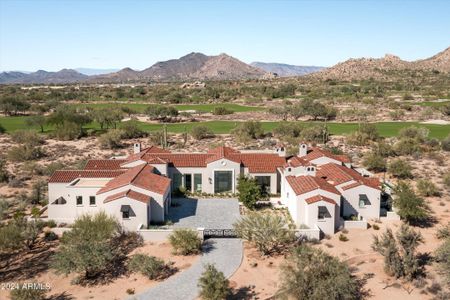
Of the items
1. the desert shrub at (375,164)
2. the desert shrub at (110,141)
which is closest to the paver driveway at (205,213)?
the desert shrub at (375,164)

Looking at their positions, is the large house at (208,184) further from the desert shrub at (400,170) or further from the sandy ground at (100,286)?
the desert shrub at (400,170)

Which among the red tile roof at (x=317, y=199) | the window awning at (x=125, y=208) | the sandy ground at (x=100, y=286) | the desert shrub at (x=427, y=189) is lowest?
the sandy ground at (x=100, y=286)

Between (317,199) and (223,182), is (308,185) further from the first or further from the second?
(223,182)

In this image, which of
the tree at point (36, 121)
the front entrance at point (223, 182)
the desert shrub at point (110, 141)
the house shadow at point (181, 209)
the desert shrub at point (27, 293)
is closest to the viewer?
the desert shrub at point (27, 293)

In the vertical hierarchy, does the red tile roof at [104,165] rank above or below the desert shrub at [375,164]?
above

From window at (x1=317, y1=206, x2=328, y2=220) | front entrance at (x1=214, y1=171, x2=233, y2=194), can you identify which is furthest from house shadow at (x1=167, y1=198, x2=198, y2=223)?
window at (x1=317, y1=206, x2=328, y2=220)

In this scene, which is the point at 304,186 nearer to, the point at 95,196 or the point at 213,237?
the point at 213,237

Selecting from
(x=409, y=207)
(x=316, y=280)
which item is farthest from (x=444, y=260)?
(x=316, y=280)
